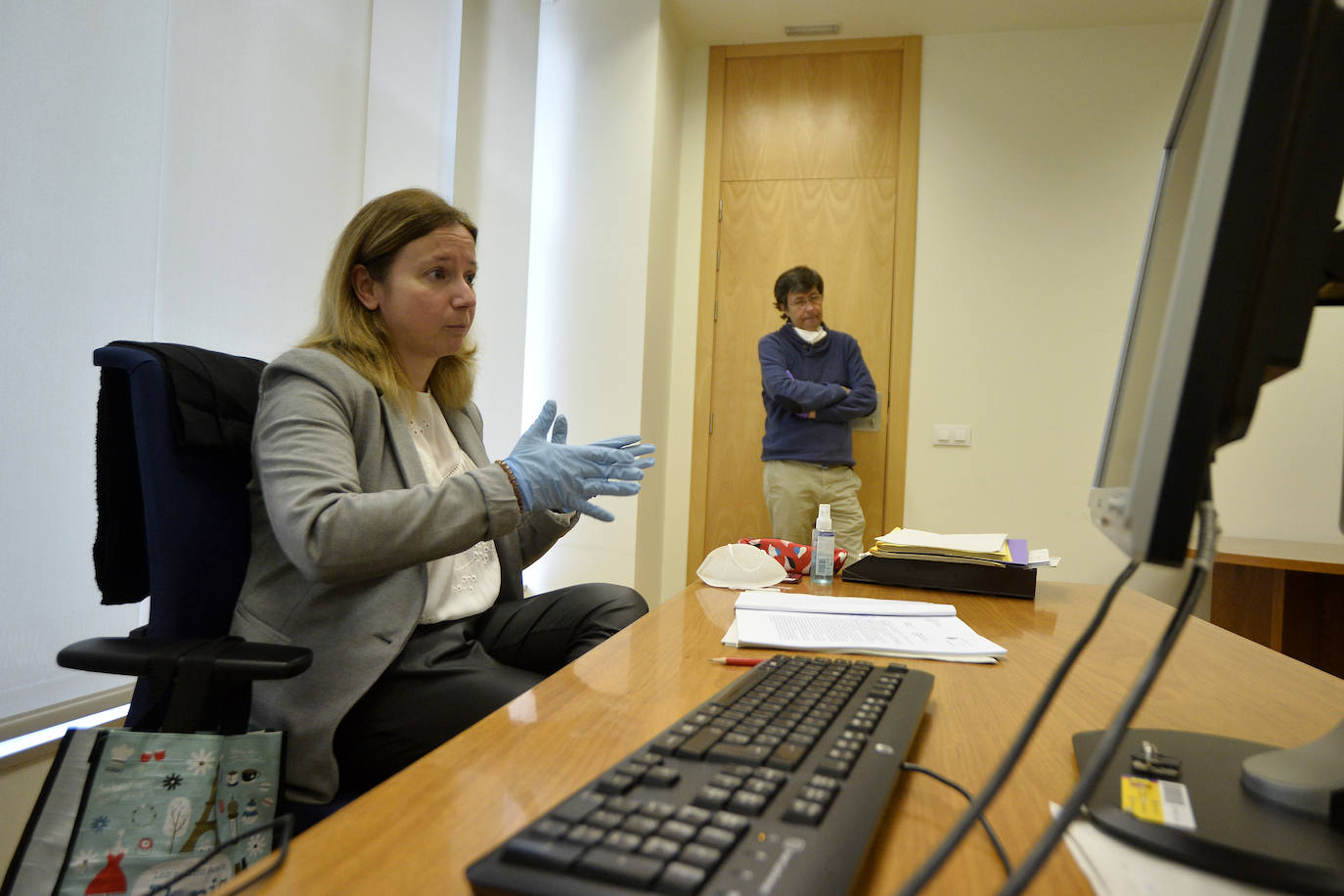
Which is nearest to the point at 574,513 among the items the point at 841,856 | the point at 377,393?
the point at 377,393

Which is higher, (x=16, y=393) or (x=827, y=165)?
(x=827, y=165)

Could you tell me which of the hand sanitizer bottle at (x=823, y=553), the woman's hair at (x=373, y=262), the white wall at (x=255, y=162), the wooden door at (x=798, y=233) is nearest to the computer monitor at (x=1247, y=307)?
the hand sanitizer bottle at (x=823, y=553)

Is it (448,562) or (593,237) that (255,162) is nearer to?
(448,562)

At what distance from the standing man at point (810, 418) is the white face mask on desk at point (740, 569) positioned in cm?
214

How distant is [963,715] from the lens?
0.69 m

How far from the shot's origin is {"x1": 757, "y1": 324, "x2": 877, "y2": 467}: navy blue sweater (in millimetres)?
3479

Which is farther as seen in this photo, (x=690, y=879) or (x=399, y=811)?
(x=399, y=811)

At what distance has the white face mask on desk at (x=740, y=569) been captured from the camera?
4.43 ft

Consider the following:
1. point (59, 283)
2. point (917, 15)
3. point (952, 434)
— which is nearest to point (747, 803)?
point (59, 283)

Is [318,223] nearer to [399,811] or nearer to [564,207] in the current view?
[564,207]

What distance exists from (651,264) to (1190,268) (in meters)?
3.28

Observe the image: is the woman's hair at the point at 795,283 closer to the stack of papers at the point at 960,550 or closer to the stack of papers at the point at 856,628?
the stack of papers at the point at 960,550

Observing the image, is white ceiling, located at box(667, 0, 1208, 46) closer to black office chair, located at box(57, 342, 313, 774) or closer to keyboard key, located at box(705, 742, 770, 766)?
black office chair, located at box(57, 342, 313, 774)

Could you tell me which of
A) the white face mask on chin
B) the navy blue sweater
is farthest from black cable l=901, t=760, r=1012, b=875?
the white face mask on chin
